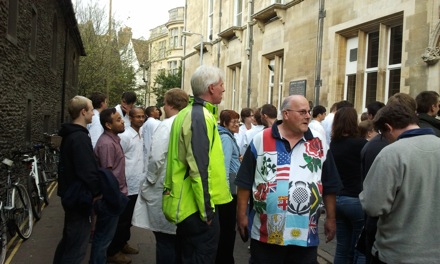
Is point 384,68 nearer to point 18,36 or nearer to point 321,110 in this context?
point 321,110

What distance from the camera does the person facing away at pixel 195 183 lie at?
3.30 metres

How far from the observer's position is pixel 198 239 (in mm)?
3391

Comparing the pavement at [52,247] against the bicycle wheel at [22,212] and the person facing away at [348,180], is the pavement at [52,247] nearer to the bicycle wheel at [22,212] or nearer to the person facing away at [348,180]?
the bicycle wheel at [22,212]

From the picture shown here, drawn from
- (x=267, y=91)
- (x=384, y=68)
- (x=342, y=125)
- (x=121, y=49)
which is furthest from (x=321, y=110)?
(x=121, y=49)

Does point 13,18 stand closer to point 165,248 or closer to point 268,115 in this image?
point 268,115

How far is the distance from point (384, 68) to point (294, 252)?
27.1 ft

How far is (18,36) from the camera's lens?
986 centimetres

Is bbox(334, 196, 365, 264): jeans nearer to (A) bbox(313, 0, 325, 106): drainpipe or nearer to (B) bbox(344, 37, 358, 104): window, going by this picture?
(B) bbox(344, 37, 358, 104): window

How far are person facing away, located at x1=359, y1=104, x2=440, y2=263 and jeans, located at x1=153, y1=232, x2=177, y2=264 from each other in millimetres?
1822

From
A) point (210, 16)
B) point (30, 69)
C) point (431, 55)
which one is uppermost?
point (210, 16)

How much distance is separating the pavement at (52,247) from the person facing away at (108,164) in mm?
995

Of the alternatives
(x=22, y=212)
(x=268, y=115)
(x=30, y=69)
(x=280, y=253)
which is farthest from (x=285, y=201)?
(x=30, y=69)

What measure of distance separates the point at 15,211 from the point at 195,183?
432cm

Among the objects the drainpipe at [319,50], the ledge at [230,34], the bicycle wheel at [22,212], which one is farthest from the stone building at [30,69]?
the drainpipe at [319,50]
